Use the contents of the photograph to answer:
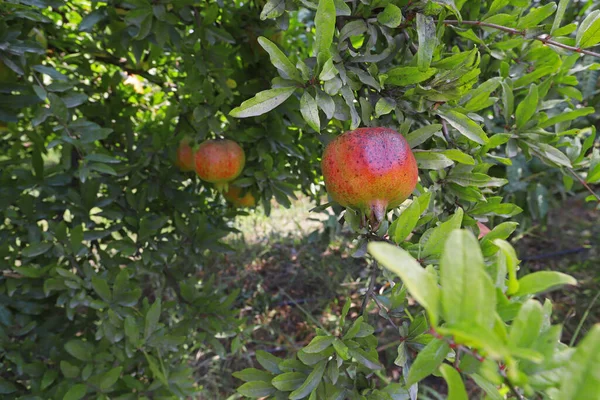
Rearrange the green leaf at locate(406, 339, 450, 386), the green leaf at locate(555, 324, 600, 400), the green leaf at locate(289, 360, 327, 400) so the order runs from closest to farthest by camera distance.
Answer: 1. the green leaf at locate(555, 324, 600, 400)
2. the green leaf at locate(406, 339, 450, 386)
3. the green leaf at locate(289, 360, 327, 400)

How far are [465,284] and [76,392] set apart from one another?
1.04m

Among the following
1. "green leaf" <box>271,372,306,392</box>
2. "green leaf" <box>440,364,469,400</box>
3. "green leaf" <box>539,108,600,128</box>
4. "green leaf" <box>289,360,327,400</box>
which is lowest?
"green leaf" <box>271,372,306,392</box>

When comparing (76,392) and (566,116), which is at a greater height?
(566,116)

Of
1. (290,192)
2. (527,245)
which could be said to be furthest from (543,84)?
(527,245)

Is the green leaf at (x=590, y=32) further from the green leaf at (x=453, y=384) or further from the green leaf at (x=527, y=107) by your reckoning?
the green leaf at (x=453, y=384)

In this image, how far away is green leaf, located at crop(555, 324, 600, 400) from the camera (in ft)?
0.96

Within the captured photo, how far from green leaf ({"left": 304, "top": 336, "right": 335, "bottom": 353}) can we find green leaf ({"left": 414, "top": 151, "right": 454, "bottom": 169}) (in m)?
0.31

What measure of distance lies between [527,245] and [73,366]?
284cm

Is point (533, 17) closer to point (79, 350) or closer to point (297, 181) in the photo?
point (297, 181)

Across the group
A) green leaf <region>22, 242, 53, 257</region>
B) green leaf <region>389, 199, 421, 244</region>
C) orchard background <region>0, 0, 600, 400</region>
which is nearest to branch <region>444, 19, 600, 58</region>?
orchard background <region>0, 0, 600, 400</region>

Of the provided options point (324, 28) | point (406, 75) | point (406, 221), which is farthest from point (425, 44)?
point (406, 221)

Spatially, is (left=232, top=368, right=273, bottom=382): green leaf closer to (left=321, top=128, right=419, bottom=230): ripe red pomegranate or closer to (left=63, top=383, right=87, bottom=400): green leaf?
(left=321, top=128, right=419, bottom=230): ripe red pomegranate

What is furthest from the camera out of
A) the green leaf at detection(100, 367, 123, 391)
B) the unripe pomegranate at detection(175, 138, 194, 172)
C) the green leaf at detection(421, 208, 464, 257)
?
the unripe pomegranate at detection(175, 138, 194, 172)

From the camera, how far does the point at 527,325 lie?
35 cm
